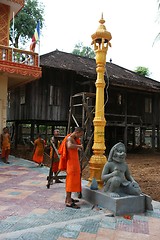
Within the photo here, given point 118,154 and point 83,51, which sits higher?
point 83,51

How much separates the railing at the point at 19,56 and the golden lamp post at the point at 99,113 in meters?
6.70

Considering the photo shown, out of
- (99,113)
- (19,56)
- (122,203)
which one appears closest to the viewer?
(122,203)

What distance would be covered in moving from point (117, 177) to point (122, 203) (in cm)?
47

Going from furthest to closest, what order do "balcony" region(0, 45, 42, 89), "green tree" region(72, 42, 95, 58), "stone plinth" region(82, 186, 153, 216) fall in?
"green tree" region(72, 42, 95, 58), "balcony" region(0, 45, 42, 89), "stone plinth" region(82, 186, 153, 216)

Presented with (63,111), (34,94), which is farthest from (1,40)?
(63,111)

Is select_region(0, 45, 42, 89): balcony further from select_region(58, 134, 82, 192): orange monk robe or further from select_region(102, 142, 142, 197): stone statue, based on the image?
select_region(102, 142, 142, 197): stone statue

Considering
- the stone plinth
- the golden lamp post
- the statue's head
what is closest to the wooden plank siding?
the golden lamp post

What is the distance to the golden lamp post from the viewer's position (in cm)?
520

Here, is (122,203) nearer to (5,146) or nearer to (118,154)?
(118,154)

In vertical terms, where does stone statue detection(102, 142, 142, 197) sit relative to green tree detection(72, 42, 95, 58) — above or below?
below

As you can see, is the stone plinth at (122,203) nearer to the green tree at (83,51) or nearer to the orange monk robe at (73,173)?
the orange monk robe at (73,173)

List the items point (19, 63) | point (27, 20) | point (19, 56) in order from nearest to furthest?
point (19, 63)
point (19, 56)
point (27, 20)

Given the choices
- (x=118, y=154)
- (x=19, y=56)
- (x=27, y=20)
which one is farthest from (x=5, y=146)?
(x=27, y=20)

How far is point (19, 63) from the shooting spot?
11.1 metres
